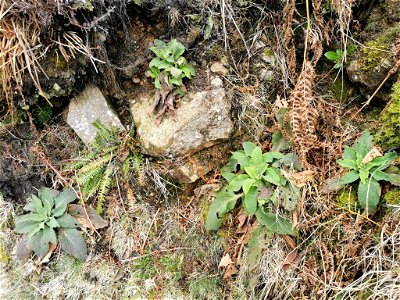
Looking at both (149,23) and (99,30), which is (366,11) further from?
(99,30)

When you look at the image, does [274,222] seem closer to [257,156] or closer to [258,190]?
[258,190]

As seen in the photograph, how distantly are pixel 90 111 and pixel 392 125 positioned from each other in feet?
7.61

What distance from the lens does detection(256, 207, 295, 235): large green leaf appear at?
2590mm

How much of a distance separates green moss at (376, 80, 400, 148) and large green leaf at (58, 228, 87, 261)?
2334 mm

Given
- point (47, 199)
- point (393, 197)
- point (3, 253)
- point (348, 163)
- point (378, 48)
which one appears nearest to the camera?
point (393, 197)

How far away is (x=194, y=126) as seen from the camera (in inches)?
117

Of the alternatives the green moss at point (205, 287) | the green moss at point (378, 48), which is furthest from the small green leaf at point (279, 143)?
the green moss at point (205, 287)

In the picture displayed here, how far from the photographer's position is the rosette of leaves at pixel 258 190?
2627 mm

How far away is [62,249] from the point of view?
10.1ft

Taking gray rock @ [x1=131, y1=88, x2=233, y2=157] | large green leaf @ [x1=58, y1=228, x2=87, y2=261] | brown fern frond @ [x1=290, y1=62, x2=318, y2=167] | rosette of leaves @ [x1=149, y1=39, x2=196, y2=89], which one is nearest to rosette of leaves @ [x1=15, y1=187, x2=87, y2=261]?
large green leaf @ [x1=58, y1=228, x2=87, y2=261]

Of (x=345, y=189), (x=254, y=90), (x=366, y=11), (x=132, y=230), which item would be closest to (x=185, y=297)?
(x=132, y=230)

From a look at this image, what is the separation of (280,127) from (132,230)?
4.71ft

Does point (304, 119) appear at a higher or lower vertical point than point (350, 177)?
higher

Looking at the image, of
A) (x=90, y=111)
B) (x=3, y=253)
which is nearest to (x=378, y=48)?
(x=90, y=111)
